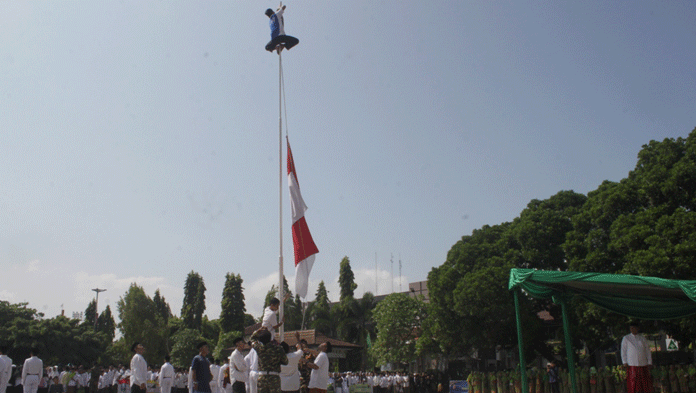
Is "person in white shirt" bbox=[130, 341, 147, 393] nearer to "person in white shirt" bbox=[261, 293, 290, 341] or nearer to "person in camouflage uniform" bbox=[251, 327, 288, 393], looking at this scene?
"person in white shirt" bbox=[261, 293, 290, 341]

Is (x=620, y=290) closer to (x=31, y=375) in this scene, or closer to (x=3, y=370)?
(x=3, y=370)

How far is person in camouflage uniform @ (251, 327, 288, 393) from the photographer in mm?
7742

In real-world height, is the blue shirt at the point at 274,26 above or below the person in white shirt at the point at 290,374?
above

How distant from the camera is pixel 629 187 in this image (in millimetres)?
22391

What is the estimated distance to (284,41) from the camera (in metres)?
13.6

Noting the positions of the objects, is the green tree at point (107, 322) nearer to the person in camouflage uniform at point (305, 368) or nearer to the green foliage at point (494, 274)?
the green foliage at point (494, 274)

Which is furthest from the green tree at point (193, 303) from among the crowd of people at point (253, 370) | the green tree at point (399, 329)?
the crowd of people at point (253, 370)

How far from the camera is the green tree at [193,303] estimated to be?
6300 centimetres

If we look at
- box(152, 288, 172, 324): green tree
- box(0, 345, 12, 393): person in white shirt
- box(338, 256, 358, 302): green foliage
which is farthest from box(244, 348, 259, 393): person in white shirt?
box(152, 288, 172, 324): green tree

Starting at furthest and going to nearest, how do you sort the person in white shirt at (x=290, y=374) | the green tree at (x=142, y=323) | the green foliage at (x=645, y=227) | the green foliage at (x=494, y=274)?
the green tree at (x=142, y=323) → the green foliage at (x=494, y=274) → the green foliage at (x=645, y=227) → the person in white shirt at (x=290, y=374)

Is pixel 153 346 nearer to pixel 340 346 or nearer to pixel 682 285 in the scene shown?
pixel 340 346

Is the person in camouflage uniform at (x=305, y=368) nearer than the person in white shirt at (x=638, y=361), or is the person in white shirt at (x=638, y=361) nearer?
the person in camouflage uniform at (x=305, y=368)

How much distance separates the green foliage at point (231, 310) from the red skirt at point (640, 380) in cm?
4775

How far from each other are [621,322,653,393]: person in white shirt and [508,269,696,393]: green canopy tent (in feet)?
3.27
